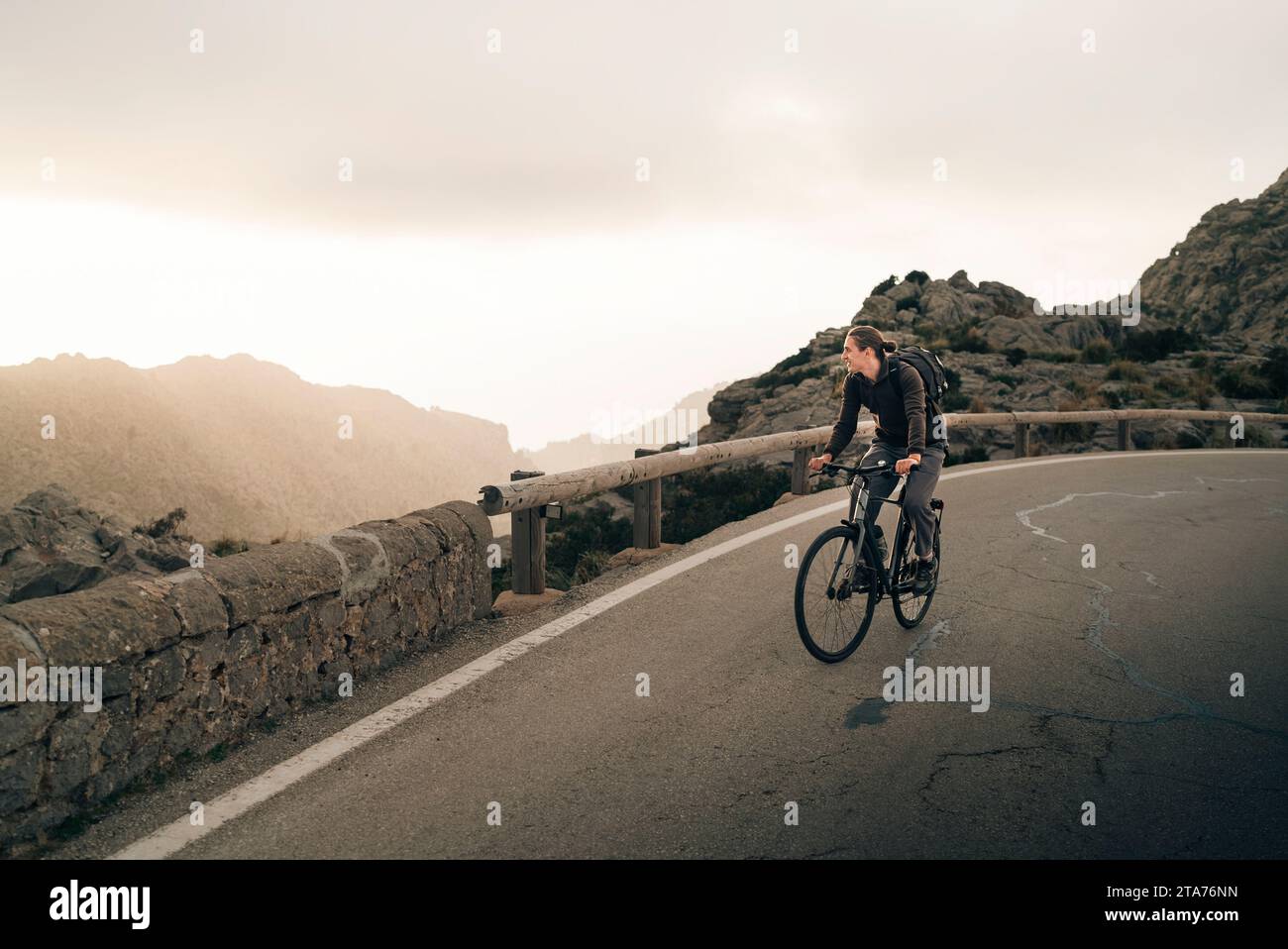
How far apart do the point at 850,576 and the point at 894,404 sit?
1229 mm

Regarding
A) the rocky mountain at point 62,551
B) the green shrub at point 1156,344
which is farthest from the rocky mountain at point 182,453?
the green shrub at point 1156,344

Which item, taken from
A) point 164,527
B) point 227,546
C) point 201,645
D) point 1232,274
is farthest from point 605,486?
point 1232,274

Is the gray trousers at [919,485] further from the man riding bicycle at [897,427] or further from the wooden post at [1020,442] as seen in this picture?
the wooden post at [1020,442]

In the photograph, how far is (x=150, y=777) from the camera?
412cm

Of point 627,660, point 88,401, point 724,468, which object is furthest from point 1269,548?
point 88,401

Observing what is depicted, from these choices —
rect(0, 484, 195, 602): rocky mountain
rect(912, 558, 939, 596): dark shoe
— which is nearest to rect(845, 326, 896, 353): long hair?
rect(912, 558, 939, 596): dark shoe

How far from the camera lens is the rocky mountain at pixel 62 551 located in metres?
19.1

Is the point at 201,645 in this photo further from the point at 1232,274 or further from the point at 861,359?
the point at 1232,274

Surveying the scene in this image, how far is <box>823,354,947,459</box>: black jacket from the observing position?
6.09 meters

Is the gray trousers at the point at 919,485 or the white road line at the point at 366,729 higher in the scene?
the gray trousers at the point at 919,485

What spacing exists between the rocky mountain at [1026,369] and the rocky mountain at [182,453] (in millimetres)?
64979

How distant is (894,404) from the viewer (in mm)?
6355

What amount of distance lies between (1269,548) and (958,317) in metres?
39.3
